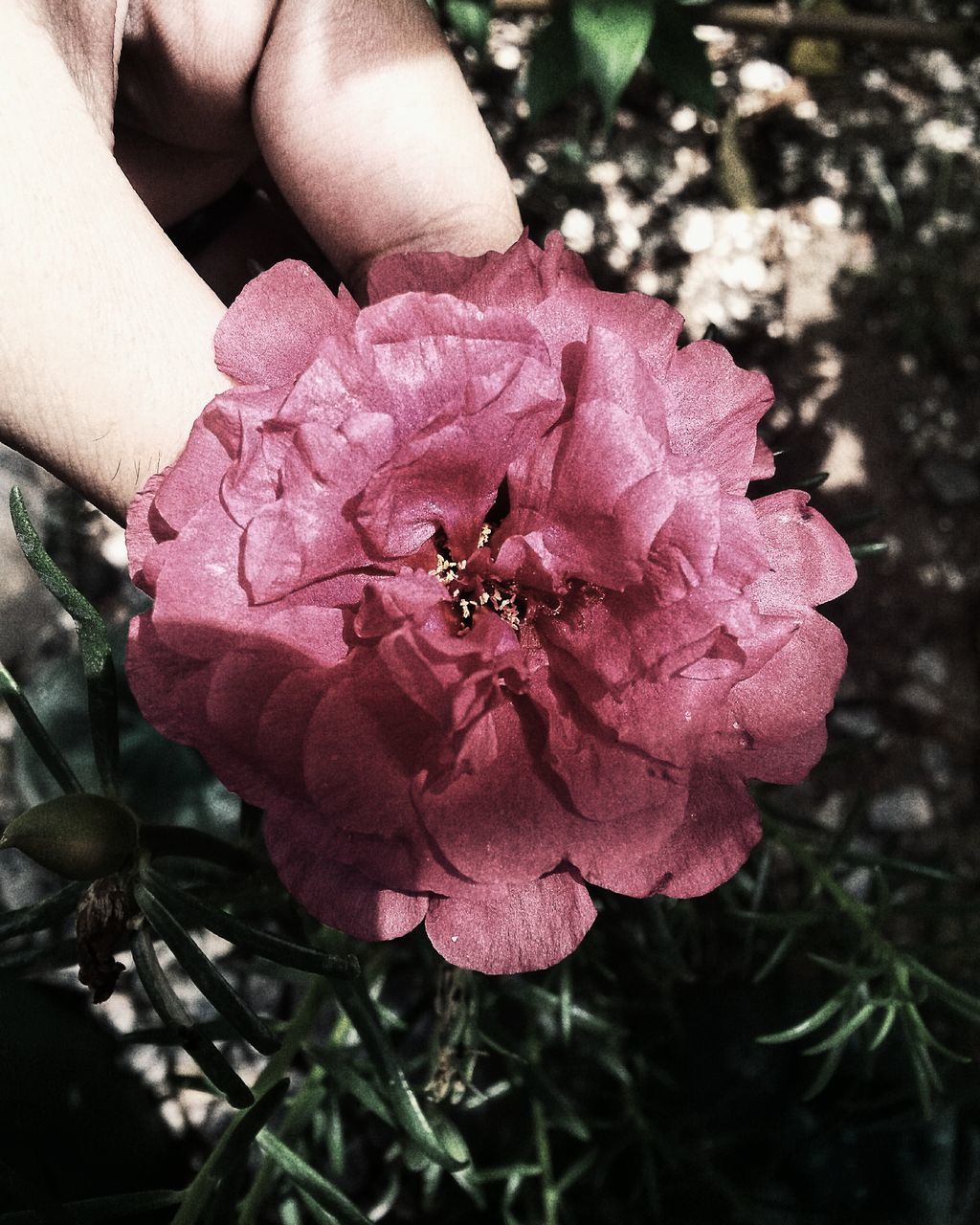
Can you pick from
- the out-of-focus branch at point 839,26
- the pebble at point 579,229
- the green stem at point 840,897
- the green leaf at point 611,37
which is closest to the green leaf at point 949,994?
the green stem at point 840,897

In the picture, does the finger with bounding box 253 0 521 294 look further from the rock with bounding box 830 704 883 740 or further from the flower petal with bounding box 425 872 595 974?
the rock with bounding box 830 704 883 740

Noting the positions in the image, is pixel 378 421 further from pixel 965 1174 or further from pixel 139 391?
pixel 965 1174

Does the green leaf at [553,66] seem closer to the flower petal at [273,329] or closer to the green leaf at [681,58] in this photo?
the green leaf at [681,58]

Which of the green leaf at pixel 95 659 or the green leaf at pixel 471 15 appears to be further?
the green leaf at pixel 471 15

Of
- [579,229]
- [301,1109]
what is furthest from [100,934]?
[579,229]

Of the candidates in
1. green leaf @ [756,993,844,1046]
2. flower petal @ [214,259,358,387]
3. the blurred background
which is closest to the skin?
flower petal @ [214,259,358,387]

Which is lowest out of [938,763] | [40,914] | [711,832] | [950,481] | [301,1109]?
[938,763]

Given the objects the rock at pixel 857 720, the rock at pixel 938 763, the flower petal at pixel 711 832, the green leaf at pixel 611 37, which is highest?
the green leaf at pixel 611 37

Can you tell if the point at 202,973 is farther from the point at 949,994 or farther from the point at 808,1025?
the point at 949,994
